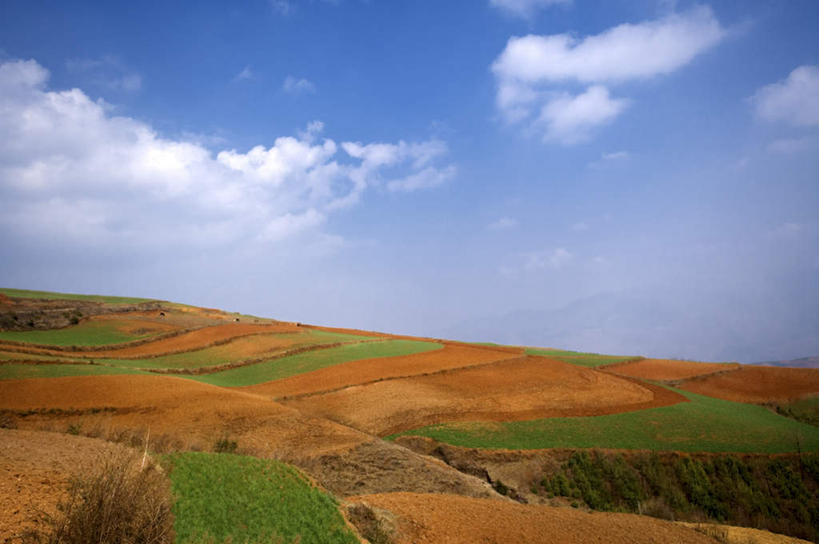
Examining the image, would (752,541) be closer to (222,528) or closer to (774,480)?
(774,480)

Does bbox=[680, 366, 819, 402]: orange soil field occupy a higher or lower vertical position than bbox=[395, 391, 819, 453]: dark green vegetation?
A: higher

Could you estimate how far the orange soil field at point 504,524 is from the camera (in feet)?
39.7

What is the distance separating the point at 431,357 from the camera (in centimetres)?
3897

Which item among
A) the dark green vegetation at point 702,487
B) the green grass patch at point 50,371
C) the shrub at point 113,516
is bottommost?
the dark green vegetation at point 702,487

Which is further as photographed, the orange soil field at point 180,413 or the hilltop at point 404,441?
the orange soil field at point 180,413

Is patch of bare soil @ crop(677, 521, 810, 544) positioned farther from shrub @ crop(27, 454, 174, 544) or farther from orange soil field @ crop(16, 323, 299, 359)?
orange soil field @ crop(16, 323, 299, 359)

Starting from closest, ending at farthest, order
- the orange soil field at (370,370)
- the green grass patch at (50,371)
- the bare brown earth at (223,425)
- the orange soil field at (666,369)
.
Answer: the bare brown earth at (223,425), the green grass patch at (50,371), the orange soil field at (370,370), the orange soil field at (666,369)

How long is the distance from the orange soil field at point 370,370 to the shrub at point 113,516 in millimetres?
21805

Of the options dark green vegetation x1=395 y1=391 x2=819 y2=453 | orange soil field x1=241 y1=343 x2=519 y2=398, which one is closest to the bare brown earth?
dark green vegetation x1=395 y1=391 x2=819 y2=453

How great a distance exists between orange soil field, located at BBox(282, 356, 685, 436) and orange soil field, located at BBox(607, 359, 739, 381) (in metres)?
10.3

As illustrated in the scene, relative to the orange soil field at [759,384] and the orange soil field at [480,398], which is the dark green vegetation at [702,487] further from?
the orange soil field at [759,384]

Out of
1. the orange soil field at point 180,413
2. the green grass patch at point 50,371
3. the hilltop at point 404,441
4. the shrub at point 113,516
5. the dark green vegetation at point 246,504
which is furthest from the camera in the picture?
the green grass patch at point 50,371

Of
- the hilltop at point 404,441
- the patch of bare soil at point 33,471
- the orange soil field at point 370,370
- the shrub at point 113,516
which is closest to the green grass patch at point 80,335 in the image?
the hilltop at point 404,441

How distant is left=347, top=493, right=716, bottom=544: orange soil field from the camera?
12.1m
